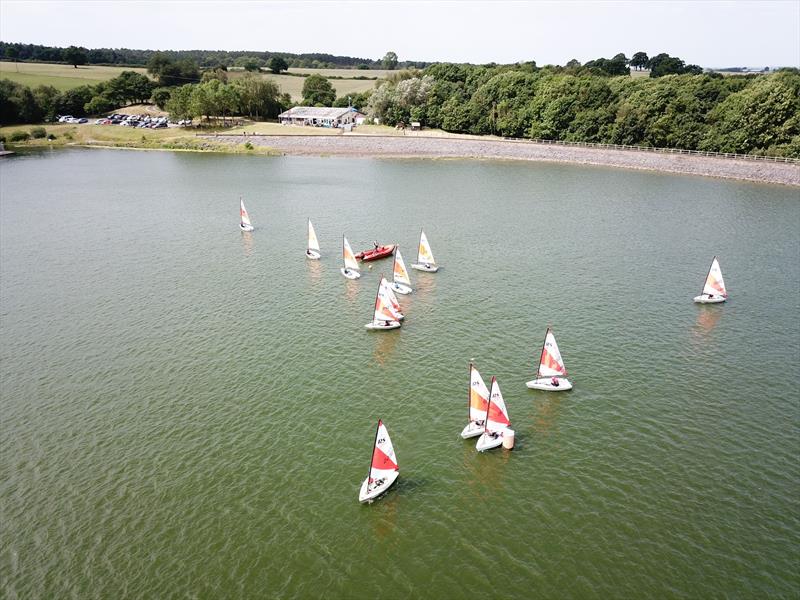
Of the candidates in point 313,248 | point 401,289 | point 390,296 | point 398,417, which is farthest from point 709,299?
point 313,248

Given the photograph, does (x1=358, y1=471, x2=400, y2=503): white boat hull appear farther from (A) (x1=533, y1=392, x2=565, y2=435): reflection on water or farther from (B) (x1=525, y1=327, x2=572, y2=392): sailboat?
(B) (x1=525, y1=327, x2=572, y2=392): sailboat

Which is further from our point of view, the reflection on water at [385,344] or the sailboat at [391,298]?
the sailboat at [391,298]

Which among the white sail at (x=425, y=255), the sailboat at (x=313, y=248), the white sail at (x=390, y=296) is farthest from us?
the sailboat at (x=313, y=248)

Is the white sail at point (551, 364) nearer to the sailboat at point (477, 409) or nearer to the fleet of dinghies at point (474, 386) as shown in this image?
the fleet of dinghies at point (474, 386)

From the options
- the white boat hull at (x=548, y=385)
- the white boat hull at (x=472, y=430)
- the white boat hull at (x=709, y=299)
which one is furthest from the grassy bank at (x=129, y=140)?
the white boat hull at (x=472, y=430)

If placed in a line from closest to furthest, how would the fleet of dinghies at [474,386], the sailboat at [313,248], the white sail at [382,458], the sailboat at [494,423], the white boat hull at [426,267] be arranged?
the white sail at [382,458]
the fleet of dinghies at [474,386]
the sailboat at [494,423]
the white boat hull at [426,267]
the sailboat at [313,248]

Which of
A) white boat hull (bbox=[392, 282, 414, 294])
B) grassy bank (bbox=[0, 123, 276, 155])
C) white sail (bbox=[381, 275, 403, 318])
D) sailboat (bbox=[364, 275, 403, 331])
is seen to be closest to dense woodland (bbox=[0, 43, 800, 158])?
grassy bank (bbox=[0, 123, 276, 155])
